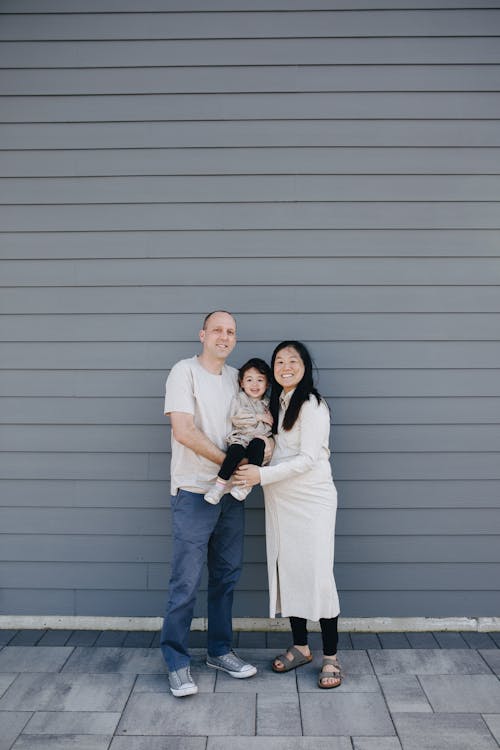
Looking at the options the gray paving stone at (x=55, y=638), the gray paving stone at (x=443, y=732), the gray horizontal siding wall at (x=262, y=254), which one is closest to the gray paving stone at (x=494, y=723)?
the gray paving stone at (x=443, y=732)

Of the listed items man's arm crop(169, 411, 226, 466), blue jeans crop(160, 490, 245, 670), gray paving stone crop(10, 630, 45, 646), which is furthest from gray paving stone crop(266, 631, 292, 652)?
gray paving stone crop(10, 630, 45, 646)

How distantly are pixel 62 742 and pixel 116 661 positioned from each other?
645mm

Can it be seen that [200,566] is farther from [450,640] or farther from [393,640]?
[450,640]

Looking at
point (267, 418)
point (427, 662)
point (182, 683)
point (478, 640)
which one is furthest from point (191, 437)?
point (478, 640)

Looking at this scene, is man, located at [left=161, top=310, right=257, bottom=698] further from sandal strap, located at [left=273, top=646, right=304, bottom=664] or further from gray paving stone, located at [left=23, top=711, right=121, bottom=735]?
gray paving stone, located at [left=23, top=711, right=121, bottom=735]

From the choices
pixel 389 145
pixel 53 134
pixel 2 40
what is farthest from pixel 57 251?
pixel 389 145

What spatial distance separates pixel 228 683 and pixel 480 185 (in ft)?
9.65

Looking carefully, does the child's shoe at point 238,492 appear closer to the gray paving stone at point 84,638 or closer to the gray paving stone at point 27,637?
the gray paving stone at point 84,638

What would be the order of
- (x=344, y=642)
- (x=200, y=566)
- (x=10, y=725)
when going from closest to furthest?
(x=10, y=725) → (x=200, y=566) → (x=344, y=642)

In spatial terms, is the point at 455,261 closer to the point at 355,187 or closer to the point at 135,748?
the point at 355,187

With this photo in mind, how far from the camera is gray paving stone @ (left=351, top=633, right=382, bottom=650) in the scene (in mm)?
3182

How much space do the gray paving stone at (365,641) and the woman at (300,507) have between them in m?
0.41

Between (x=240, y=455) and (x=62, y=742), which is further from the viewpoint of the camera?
(x=240, y=455)

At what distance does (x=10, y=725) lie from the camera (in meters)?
2.48
